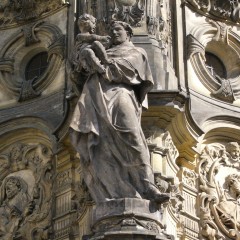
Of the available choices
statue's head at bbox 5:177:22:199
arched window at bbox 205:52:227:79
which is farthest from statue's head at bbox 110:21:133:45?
arched window at bbox 205:52:227:79

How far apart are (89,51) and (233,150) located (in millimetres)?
3604

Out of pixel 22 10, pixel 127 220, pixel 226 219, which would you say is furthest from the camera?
pixel 22 10

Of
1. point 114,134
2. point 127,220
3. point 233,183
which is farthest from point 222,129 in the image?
point 127,220

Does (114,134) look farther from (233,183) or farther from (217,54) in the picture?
(217,54)

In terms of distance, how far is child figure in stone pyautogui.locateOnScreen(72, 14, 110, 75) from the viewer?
1427 cm

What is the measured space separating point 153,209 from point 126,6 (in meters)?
3.72

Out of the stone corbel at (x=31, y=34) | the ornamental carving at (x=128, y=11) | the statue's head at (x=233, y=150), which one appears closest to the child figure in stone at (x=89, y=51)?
the ornamental carving at (x=128, y=11)

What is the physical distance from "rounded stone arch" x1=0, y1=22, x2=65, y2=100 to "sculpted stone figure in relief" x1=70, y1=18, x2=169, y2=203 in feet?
10.5

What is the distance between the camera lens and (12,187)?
16.8 metres

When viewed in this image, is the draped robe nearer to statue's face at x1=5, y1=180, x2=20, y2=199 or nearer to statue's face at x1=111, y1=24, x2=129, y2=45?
statue's face at x1=111, y1=24, x2=129, y2=45

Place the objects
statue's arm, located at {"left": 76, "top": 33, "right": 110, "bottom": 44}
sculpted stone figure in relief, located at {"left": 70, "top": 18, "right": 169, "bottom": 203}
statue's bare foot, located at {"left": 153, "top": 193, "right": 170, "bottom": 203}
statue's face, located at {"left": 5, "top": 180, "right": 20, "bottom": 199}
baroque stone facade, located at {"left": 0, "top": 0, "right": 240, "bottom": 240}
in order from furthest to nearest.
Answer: statue's face, located at {"left": 5, "top": 180, "right": 20, "bottom": 199}
baroque stone facade, located at {"left": 0, "top": 0, "right": 240, "bottom": 240}
statue's arm, located at {"left": 76, "top": 33, "right": 110, "bottom": 44}
sculpted stone figure in relief, located at {"left": 70, "top": 18, "right": 169, "bottom": 203}
statue's bare foot, located at {"left": 153, "top": 193, "right": 170, "bottom": 203}

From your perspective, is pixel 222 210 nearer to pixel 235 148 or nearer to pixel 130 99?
pixel 235 148

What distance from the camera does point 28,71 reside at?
717 inches

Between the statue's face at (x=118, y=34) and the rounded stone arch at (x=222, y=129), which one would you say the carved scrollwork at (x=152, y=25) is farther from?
the rounded stone arch at (x=222, y=129)
